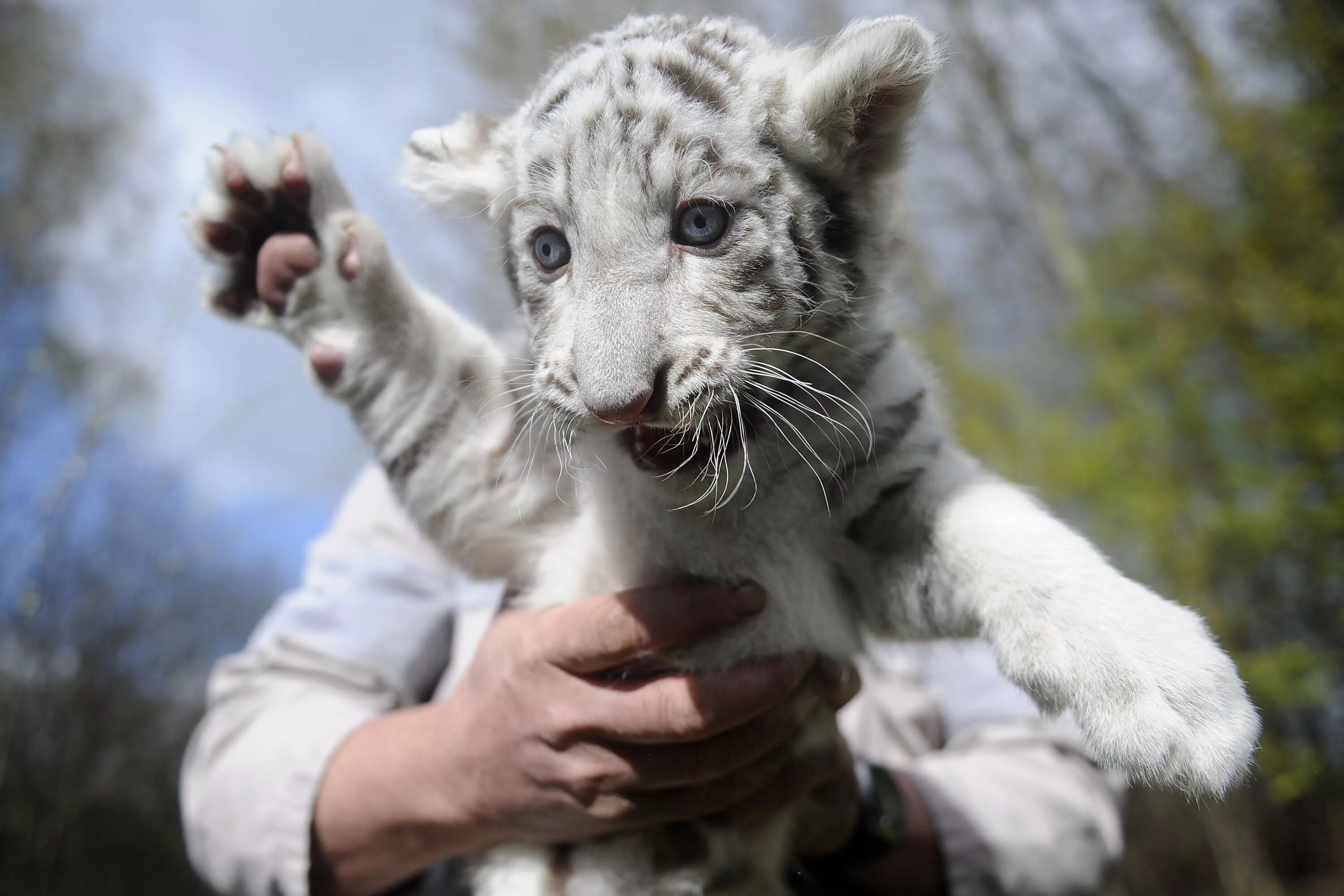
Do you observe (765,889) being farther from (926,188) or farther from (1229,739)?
(926,188)

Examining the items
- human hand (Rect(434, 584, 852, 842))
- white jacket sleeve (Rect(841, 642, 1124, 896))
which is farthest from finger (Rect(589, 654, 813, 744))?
white jacket sleeve (Rect(841, 642, 1124, 896))

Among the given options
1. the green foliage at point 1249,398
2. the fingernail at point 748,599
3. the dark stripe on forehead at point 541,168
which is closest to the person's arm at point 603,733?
the fingernail at point 748,599

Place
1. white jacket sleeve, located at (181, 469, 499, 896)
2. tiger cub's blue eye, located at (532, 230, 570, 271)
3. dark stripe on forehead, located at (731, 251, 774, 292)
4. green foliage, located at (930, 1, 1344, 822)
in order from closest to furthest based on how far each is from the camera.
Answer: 1. dark stripe on forehead, located at (731, 251, 774, 292)
2. tiger cub's blue eye, located at (532, 230, 570, 271)
3. white jacket sleeve, located at (181, 469, 499, 896)
4. green foliage, located at (930, 1, 1344, 822)

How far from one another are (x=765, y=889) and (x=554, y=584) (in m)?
0.67

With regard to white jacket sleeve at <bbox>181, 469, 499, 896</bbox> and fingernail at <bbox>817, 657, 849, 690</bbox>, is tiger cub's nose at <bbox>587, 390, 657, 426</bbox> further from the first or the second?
white jacket sleeve at <bbox>181, 469, 499, 896</bbox>

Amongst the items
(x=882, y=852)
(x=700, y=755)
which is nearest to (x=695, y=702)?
(x=700, y=755)

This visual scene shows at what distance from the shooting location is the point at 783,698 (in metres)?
1.36

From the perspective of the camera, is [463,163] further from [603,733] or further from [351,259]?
[603,733]

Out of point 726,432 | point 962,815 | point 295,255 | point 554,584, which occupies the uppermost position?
point 295,255

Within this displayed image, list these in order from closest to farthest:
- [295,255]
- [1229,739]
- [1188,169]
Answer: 1. [1229,739]
2. [295,255]
3. [1188,169]

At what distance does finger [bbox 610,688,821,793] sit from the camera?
1.35 meters

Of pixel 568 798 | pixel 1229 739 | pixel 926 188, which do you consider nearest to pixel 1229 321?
pixel 926 188

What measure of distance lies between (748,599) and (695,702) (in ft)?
0.60

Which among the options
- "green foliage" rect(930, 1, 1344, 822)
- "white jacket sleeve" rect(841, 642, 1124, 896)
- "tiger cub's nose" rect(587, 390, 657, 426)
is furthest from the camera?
"green foliage" rect(930, 1, 1344, 822)
